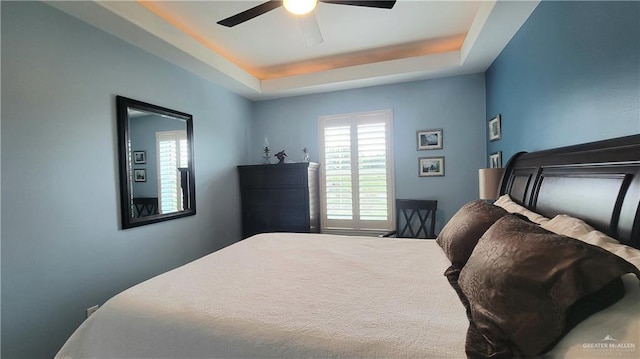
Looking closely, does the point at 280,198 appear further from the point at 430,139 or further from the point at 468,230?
the point at 468,230

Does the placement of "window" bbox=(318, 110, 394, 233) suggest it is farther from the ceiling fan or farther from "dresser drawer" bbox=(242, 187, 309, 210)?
the ceiling fan

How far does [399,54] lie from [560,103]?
1.93 m

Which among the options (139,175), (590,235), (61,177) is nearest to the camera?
(590,235)

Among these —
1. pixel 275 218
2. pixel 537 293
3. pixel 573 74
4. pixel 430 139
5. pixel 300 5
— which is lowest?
pixel 275 218

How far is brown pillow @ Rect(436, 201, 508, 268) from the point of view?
141 centimetres

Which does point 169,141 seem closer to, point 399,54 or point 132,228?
point 132,228

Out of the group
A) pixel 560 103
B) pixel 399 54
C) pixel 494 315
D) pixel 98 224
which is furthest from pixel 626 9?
pixel 98 224

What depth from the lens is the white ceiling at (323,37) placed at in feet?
7.04

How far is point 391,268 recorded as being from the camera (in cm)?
155

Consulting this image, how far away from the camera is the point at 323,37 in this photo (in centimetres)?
281

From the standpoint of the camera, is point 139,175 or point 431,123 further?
point 431,123

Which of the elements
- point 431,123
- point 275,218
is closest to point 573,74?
point 431,123

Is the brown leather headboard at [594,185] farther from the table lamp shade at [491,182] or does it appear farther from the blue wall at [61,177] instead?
the blue wall at [61,177]

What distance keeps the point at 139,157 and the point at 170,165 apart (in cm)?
37
